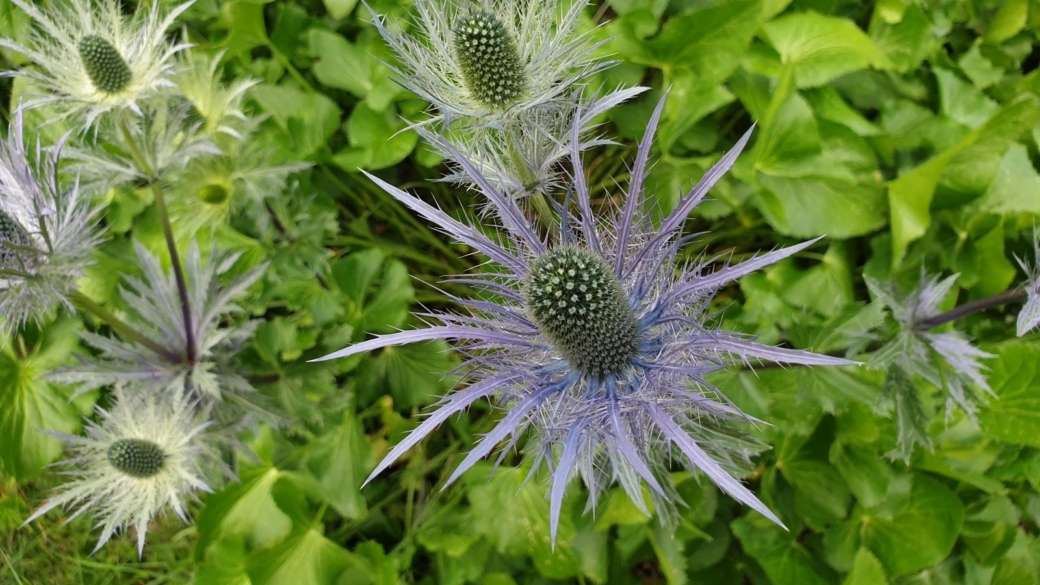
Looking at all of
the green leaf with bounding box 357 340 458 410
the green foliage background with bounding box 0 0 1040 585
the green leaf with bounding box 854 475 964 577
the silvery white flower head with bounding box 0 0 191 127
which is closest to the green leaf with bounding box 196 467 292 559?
the green foliage background with bounding box 0 0 1040 585

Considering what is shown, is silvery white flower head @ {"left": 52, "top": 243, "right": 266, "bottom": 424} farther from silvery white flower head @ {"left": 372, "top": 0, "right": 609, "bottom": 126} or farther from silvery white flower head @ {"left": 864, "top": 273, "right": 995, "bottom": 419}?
silvery white flower head @ {"left": 864, "top": 273, "right": 995, "bottom": 419}

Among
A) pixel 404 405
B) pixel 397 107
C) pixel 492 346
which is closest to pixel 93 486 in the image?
pixel 404 405

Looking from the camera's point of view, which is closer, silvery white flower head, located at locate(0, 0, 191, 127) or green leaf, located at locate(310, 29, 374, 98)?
silvery white flower head, located at locate(0, 0, 191, 127)

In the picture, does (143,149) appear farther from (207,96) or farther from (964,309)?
(964,309)

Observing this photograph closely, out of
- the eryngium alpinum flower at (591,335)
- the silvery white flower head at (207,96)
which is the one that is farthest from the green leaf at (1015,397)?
the silvery white flower head at (207,96)

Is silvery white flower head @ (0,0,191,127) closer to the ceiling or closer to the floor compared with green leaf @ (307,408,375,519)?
closer to the ceiling
